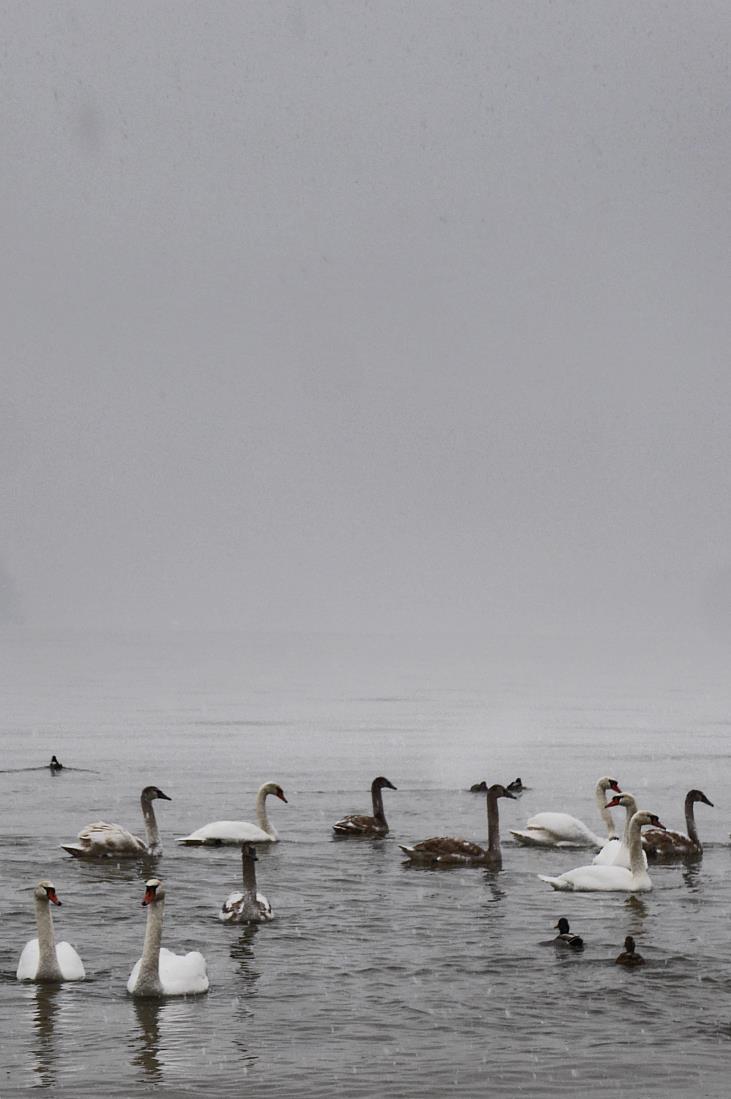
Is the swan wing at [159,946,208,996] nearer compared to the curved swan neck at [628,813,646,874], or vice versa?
the swan wing at [159,946,208,996]

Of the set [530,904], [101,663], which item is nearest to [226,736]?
[530,904]

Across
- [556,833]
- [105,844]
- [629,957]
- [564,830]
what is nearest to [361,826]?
[556,833]

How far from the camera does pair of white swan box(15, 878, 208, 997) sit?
19906 mm

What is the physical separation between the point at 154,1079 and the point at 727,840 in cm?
1889

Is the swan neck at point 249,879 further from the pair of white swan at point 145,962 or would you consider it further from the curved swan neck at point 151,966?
the curved swan neck at point 151,966

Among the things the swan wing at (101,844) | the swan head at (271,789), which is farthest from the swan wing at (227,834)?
the swan wing at (101,844)

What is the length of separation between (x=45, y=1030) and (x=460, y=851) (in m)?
11.8

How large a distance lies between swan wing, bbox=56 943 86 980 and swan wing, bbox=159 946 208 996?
1.17 meters

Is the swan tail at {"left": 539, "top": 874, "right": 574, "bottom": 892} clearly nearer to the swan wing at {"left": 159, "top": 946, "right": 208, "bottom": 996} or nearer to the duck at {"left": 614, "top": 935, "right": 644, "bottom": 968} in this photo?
the duck at {"left": 614, "top": 935, "right": 644, "bottom": 968}

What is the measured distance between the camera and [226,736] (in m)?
64.1

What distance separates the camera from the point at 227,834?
31.5 metres

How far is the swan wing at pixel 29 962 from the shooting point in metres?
20.6

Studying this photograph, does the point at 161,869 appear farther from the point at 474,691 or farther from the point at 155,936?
the point at 474,691

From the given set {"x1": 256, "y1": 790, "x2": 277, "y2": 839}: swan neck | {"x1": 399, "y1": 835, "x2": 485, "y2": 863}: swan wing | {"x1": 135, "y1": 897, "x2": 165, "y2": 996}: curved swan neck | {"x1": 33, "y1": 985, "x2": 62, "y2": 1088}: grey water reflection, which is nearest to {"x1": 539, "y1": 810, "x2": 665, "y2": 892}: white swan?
{"x1": 399, "y1": 835, "x2": 485, "y2": 863}: swan wing
